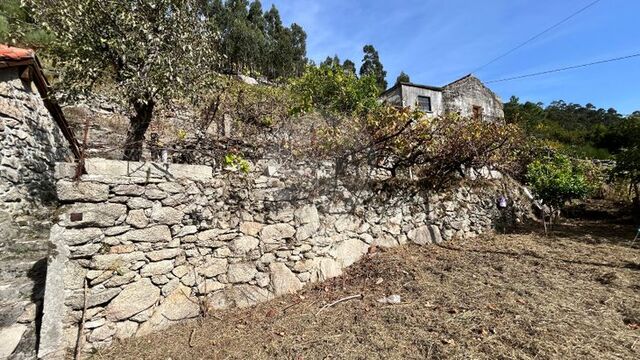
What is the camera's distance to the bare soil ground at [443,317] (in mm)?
3059

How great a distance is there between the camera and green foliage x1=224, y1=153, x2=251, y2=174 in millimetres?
4234

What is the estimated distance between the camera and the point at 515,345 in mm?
3000

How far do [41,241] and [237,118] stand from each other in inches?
179

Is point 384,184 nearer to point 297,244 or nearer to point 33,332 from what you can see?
point 297,244

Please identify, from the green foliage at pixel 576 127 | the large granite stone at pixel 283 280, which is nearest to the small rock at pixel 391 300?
the large granite stone at pixel 283 280

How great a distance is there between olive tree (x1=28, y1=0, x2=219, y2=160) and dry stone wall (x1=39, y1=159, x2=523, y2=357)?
49.4 inches

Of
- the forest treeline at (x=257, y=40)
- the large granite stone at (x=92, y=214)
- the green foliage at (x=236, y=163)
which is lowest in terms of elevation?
the large granite stone at (x=92, y=214)

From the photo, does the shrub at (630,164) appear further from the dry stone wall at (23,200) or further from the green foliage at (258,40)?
the green foliage at (258,40)

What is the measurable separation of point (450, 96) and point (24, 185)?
22.7 meters

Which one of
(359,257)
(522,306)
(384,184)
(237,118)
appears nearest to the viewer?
(522,306)

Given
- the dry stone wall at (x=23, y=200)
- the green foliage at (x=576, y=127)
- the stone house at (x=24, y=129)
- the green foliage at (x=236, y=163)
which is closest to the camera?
the dry stone wall at (x=23, y=200)

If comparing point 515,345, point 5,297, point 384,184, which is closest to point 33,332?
point 5,297

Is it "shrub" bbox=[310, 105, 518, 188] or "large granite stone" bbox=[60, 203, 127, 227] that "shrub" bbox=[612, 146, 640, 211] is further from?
"large granite stone" bbox=[60, 203, 127, 227]

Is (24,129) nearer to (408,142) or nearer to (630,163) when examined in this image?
(408,142)
